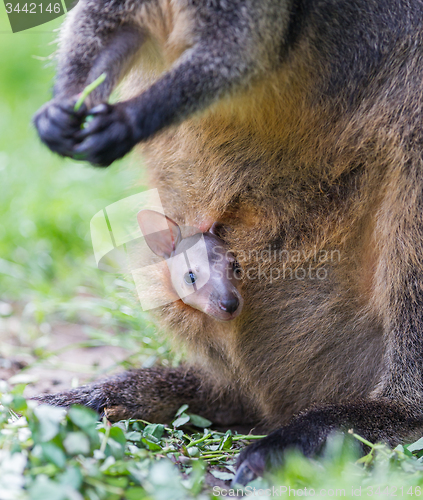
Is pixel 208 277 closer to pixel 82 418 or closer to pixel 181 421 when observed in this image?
pixel 181 421

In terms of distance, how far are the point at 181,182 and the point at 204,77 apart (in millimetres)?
840

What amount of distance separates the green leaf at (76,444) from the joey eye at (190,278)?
1185 millimetres

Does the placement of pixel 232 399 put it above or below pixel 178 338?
below

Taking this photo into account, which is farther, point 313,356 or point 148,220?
point 148,220

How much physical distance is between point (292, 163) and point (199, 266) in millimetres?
698

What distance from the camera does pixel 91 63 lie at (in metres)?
2.75

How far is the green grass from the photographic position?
217cm

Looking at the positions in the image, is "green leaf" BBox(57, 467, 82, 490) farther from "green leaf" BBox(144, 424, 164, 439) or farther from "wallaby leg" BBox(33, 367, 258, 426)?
"wallaby leg" BBox(33, 367, 258, 426)

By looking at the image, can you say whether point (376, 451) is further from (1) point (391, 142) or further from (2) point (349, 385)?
(1) point (391, 142)

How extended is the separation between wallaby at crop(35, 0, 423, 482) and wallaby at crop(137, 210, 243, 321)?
0.25 feet

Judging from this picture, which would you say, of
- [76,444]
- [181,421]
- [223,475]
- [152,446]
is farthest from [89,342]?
[76,444]

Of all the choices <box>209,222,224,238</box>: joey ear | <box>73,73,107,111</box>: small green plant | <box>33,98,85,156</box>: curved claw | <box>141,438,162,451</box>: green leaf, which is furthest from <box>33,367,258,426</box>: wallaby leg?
<box>73,73,107,111</box>: small green plant

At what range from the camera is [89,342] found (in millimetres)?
4477

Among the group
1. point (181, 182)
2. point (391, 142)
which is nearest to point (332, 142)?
point (391, 142)
